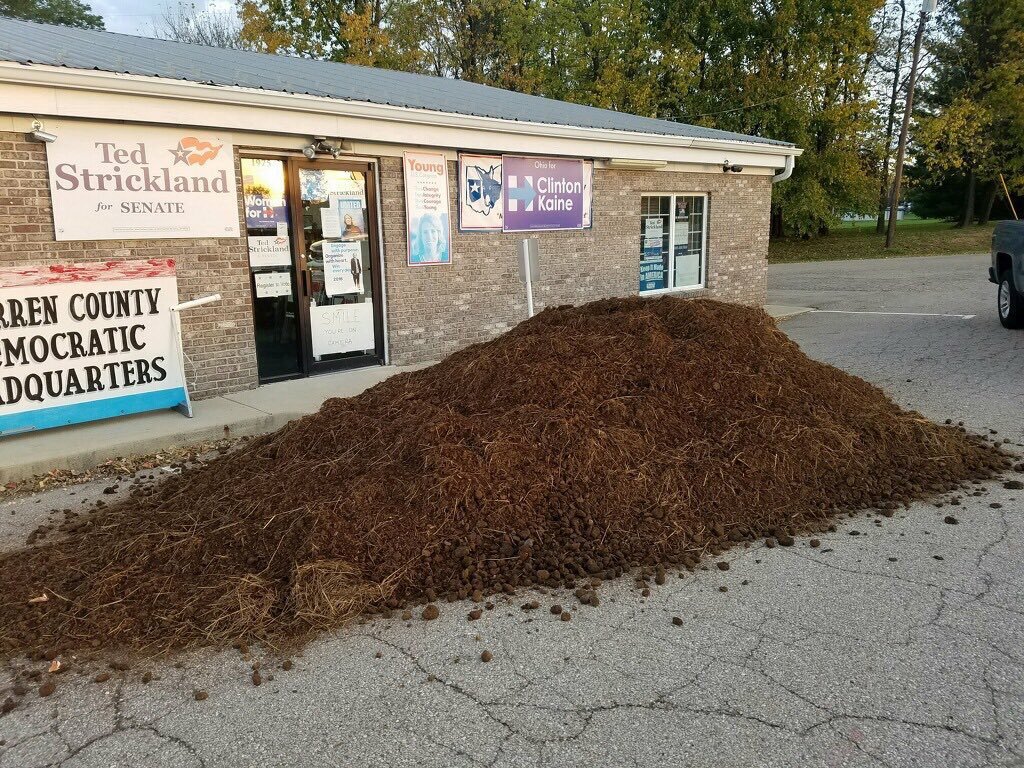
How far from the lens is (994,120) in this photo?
112 ft

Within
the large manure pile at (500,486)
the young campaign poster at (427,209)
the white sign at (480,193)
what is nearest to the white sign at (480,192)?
the white sign at (480,193)

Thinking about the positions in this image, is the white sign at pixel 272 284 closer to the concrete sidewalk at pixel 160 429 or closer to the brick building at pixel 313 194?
the brick building at pixel 313 194

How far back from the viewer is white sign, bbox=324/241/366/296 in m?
9.15

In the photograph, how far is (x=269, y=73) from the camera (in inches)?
390

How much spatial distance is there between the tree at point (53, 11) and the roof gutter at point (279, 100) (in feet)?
96.3

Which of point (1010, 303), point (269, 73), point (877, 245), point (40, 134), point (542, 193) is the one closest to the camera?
point (40, 134)

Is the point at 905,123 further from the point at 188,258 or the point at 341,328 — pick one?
the point at 188,258

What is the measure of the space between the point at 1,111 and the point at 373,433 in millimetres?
4493

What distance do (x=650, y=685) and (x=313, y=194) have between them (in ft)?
23.8

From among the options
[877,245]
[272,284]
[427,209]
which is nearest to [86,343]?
[272,284]

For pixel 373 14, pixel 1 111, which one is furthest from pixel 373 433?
pixel 373 14

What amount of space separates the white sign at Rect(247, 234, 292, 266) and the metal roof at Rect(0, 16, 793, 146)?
1.58m

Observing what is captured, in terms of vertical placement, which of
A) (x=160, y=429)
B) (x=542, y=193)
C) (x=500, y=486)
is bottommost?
(x=160, y=429)

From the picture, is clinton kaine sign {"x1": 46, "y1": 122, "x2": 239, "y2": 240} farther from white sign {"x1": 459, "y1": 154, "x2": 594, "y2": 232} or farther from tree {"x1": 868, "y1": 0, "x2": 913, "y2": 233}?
tree {"x1": 868, "y1": 0, "x2": 913, "y2": 233}
